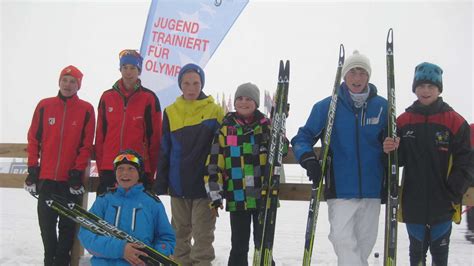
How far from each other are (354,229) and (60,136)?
8.29ft

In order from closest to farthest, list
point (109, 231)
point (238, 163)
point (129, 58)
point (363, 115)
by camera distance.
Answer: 1. point (109, 231)
2. point (363, 115)
3. point (238, 163)
4. point (129, 58)

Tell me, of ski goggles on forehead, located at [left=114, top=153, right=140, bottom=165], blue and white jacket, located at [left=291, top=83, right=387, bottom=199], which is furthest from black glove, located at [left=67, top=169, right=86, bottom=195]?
blue and white jacket, located at [left=291, top=83, right=387, bottom=199]

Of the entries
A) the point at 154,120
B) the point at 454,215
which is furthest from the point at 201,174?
the point at 454,215

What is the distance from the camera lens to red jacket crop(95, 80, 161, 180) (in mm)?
3699

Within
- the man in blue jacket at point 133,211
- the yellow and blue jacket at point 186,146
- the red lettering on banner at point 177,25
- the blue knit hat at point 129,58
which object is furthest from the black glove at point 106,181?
the red lettering on banner at point 177,25

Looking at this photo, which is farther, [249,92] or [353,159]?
[249,92]

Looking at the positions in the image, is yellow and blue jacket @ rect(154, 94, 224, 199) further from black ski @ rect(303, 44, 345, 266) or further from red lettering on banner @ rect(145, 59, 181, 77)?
red lettering on banner @ rect(145, 59, 181, 77)

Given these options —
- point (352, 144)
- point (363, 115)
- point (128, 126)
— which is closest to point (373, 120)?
point (363, 115)

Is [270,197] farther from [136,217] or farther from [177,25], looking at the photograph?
[177,25]

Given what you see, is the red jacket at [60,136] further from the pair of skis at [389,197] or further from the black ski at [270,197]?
the pair of skis at [389,197]

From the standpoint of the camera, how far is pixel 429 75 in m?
Result: 3.27

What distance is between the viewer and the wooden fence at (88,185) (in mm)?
3912

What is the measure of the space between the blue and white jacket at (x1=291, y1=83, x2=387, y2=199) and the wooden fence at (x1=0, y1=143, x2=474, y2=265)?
26.9 inches

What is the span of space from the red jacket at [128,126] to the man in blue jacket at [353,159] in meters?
1.26
